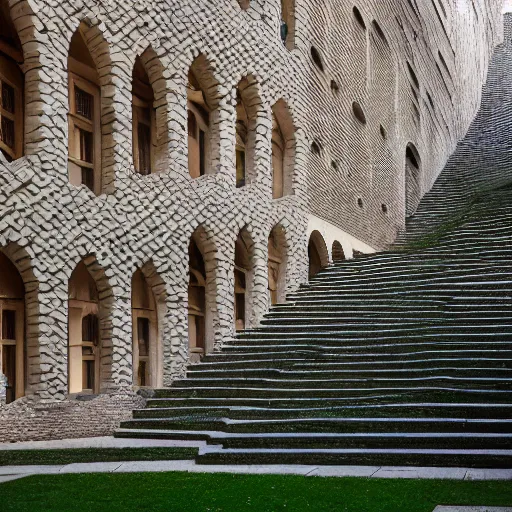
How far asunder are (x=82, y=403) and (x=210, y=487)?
454cm

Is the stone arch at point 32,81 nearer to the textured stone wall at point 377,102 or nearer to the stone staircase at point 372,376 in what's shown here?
the stone staircase at point 372,376

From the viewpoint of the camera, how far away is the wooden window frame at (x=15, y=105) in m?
12.2

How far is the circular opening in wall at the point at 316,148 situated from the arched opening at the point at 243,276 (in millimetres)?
2681

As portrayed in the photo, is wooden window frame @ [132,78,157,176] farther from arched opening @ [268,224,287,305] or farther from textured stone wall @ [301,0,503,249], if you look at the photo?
textured stone wall @ [301,0,503,249]

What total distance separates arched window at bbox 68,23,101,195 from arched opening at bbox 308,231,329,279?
5.33 meters

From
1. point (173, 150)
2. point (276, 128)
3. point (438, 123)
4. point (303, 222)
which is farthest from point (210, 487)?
point (438, 123)

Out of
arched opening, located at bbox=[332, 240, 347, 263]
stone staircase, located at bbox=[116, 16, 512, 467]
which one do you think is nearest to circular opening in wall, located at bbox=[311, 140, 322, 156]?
arched opening, located at bbox=[332, 240, 347, 263]

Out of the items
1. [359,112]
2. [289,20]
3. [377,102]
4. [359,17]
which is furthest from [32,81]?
[377,102]

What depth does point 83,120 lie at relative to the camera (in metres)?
13.4

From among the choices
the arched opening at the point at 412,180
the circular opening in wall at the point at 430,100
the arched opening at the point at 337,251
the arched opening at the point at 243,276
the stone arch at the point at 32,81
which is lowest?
the arched opening at the point at 243,276

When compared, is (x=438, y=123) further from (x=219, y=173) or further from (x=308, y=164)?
(x=219, y=173)

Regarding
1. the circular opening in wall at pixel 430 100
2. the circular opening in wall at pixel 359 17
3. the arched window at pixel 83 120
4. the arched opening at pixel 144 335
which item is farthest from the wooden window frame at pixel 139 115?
the circular opening in wall at pixel 430 100

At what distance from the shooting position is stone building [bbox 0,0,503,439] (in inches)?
427

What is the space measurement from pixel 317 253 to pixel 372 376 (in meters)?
7.40
